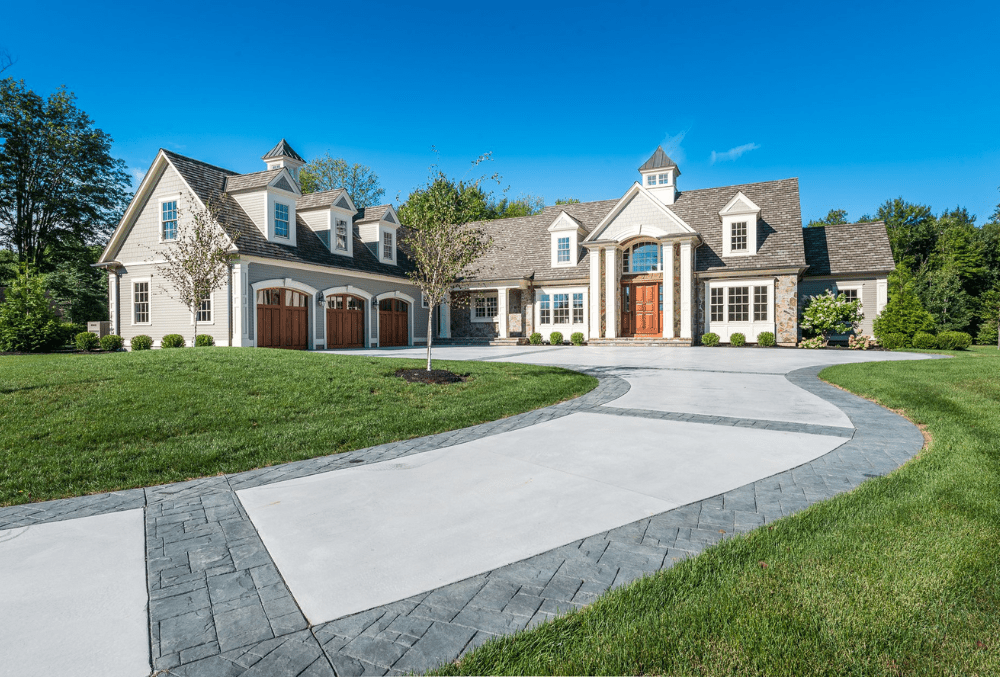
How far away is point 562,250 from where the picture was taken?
86.7ft

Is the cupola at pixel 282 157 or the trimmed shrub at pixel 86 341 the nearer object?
the trimmed shrub at pixel 86 341

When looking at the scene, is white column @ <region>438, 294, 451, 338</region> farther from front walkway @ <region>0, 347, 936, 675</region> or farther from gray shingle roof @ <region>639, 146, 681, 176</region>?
front walkway @ <region>0, 347, 936, 675</region>

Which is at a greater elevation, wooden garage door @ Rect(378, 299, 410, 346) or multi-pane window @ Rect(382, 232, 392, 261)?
multi-pane window @ Rect(382, 232, 392, 261)

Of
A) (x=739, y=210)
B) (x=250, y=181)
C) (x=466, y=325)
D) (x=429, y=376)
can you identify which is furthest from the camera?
(x=466, y=325)

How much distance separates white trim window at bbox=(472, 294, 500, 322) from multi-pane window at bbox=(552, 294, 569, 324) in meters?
3.14

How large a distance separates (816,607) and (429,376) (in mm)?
7383

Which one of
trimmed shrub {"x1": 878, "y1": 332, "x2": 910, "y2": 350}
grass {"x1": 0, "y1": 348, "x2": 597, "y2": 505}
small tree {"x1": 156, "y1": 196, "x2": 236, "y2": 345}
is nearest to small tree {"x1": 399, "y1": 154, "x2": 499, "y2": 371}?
grass {"x1": 0, "y1": 348, "x2": 597, "y2": 505}

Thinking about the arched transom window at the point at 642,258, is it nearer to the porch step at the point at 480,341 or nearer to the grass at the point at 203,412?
the porch step at the point at 480,341

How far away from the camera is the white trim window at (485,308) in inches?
1070

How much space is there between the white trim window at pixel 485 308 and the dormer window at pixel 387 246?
17.3 ft

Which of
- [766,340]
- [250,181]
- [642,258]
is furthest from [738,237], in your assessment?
[250,181]

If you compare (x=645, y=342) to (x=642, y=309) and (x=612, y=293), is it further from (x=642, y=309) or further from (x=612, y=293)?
(x=612, y=293)

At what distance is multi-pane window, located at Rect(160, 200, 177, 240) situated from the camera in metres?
18.7

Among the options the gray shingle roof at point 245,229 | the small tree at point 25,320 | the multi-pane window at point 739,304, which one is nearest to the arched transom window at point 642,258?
the multi-pane window at point 739,304
